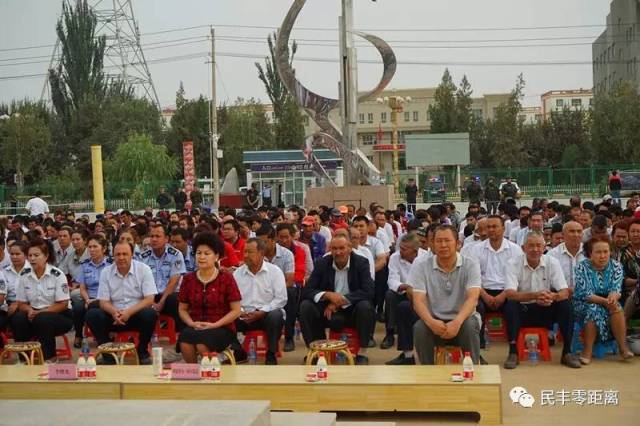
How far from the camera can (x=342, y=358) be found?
7.07 metres

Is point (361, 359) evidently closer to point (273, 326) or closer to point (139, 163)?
point (273, 326)

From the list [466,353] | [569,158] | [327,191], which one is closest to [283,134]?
[569,158]

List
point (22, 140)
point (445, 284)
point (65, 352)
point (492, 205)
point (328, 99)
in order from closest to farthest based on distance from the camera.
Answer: point (445, 284) → point (65, 352) → point (328, 99) → point (492, 205) → point (22, 140)

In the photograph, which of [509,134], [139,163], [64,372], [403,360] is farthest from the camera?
[509,134]

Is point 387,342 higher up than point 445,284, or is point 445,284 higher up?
point 445,284

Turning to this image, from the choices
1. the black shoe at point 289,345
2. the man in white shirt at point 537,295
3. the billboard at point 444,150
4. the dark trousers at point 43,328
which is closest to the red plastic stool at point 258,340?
the black shoe at point 289,345

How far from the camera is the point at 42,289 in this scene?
7.80 meters

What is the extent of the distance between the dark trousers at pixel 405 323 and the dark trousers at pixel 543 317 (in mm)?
808

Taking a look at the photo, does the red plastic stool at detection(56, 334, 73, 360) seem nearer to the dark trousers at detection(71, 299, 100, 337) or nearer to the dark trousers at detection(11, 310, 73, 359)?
the dark trousers at detection(71, 299, 100, 337)

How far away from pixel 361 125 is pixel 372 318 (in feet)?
237

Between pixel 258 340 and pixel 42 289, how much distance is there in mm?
1981

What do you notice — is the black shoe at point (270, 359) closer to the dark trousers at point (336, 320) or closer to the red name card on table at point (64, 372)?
the dark trousers at point (336, 320)

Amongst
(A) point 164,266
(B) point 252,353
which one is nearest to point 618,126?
(A) point 164,266

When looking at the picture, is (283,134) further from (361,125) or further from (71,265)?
(71,265)
